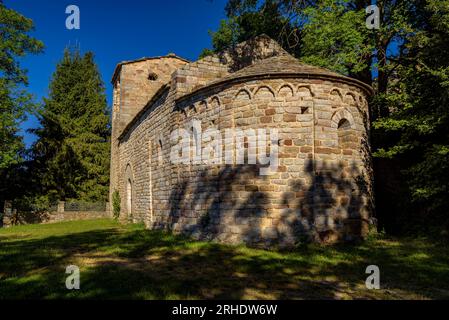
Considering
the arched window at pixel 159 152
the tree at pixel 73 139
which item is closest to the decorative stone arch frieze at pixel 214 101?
the arched window at pixel 159 152

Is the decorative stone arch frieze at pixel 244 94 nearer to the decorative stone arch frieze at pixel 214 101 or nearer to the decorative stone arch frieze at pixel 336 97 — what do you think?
the decorative stone arch frieze at pixel 214 101

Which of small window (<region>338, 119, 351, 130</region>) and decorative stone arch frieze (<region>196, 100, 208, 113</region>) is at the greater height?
decorative stone arch frieze (<region>196, 100, 208, 113</region>)

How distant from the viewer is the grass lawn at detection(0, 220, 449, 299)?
15.6 ft

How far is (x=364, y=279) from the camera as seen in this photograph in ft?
18.1

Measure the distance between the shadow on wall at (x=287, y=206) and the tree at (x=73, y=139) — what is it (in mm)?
19652

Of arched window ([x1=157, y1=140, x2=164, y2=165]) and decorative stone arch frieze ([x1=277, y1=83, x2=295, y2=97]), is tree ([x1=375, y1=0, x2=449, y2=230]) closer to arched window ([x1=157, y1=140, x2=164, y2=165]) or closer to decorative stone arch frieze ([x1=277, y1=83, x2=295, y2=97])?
decorative stone arch frieze ([x1=277, y1=83, x2=295, y2=97])

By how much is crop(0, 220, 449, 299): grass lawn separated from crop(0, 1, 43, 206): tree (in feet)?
38.8

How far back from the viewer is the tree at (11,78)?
59.0ft

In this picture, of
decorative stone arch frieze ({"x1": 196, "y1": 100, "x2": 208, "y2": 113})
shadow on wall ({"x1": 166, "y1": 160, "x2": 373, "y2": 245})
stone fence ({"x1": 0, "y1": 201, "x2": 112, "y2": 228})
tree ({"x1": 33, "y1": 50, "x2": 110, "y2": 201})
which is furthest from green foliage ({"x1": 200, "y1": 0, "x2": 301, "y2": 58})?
stone fence ({"x1": 0, "y1": 201, "x2": 112, "y2": 228})

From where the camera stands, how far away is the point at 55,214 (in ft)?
73.0

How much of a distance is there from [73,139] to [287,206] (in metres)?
22.9

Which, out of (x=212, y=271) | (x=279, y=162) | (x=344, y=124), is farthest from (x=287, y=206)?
(x=344, y=124)

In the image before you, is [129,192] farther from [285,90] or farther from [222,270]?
[222,270]
